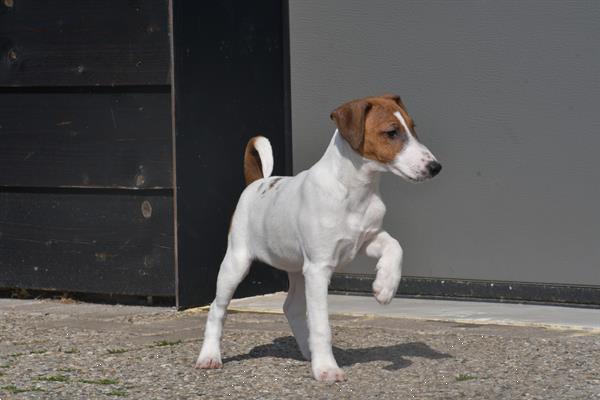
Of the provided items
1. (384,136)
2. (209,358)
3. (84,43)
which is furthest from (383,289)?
(84,43)

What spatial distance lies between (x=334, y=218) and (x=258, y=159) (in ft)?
3.14

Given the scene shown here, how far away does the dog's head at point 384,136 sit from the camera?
5.69 metres

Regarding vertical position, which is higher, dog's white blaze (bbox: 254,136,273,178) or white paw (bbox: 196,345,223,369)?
dog's white blaze (bbox: 254,136,273,178)

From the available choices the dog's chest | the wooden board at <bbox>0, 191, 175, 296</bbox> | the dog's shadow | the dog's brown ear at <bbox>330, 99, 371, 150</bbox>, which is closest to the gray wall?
the wooden board at <bbox>0, 191, 175, 296</bbox>

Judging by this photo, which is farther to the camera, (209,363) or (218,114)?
(218,114)

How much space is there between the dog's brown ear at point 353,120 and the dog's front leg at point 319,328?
1.81ft

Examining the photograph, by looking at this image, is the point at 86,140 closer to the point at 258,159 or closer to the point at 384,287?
the point at 258,159

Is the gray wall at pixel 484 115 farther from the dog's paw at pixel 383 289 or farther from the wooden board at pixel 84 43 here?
the dog's paw at pixel 383 289

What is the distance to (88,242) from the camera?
838 cm

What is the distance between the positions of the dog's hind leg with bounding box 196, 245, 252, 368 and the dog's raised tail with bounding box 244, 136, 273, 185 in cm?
50

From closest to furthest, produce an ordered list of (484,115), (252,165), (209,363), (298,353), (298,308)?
(209,363), (298,308), (298,353), (252,165), (484,115)

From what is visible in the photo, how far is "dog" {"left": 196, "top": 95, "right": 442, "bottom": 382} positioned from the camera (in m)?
5.72

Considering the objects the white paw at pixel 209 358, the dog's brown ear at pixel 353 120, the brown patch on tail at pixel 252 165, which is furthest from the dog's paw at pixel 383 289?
the brown patch on tail at pixel 252 165

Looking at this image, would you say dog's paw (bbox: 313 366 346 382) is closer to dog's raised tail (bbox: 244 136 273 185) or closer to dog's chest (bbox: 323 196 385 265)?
dog's chest (bbox: 323 196 385 265)
